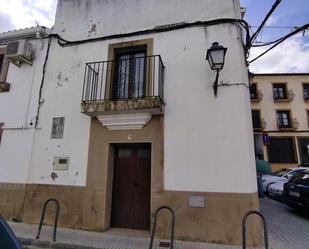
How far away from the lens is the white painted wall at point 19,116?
6.14 meters

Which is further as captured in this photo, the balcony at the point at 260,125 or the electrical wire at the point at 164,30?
the balcony at the point at 260,125

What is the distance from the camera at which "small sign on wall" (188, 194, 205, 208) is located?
4855mm

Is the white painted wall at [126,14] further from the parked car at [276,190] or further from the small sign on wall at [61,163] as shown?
the parked car at [276,190]

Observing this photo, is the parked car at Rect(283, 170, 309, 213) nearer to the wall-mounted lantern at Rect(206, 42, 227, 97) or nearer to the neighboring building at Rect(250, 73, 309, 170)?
the wall-mounted lantern at Rect(206, 42, 227, 97)

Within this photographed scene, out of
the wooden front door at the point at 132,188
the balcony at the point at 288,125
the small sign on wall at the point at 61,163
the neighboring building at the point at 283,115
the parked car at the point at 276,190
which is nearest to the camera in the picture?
the wooden front door at the point at 132,188

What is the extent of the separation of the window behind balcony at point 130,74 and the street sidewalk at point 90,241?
3.34m

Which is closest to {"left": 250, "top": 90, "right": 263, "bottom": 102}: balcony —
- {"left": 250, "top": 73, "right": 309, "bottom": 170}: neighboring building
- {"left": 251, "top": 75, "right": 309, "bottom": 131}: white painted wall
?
{"left": 250, "top": 73, "right": 309, "bottom": 170}: neighboring building

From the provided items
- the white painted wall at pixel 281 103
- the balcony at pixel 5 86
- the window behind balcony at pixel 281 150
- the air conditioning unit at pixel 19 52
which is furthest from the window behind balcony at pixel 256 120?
the balcony at pixel 5 86

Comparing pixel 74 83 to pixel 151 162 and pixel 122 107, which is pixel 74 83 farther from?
pixel 151 162

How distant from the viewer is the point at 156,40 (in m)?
5.98

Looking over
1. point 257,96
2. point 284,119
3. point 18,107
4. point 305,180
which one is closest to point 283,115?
point 284,119

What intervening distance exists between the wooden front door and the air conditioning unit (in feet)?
12.8

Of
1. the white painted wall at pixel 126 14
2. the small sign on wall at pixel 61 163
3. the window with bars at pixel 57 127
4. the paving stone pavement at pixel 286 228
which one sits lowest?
the paving stone pavement at pixel 286 228

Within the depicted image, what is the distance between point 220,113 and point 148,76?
199cm
